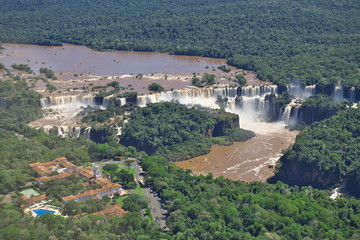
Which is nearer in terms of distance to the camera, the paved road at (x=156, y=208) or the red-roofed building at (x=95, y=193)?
the paved road at (x=156, y=208)

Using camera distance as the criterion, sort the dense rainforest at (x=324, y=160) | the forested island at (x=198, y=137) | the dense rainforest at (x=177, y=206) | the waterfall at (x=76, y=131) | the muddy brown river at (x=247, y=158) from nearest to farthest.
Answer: the dense rainforest at (x=177, y=206)
the forested island at (x=198, y=137)
the dense rainforest at (x=324, y=160)
the muddy brown river at (x=247, y=158)
the waterfall at (x=76, y=131)

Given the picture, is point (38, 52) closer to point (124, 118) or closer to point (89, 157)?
point (124, 118)

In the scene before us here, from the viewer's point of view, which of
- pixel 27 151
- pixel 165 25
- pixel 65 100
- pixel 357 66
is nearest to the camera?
pixel 27 151

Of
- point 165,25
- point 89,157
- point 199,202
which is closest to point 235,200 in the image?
point 199,202

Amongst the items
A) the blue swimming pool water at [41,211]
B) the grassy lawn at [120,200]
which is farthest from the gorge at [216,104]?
the blue swimming pool water at [41,211]

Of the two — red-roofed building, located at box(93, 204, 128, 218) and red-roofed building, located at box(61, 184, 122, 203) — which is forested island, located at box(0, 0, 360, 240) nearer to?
red-roofed building, located at box(93, 204, 128, 218)

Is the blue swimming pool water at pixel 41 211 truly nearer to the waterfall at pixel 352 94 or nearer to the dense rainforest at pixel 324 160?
the dense rainforest at pixel 324 160

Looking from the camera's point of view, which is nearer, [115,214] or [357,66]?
[115,214]
